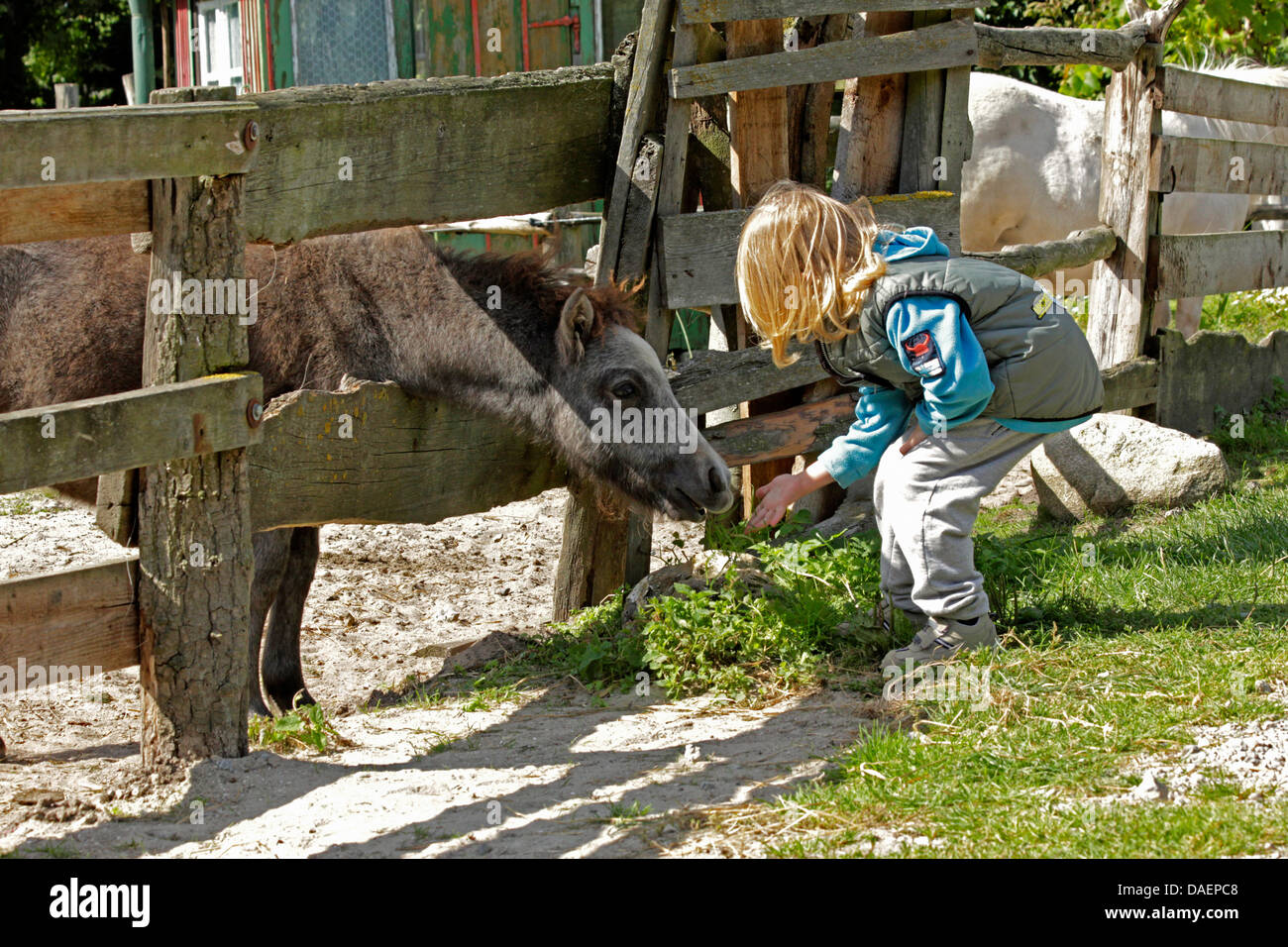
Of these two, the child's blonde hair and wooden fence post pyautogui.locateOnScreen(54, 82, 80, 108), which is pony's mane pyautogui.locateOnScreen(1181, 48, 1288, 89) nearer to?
the child's blonde hair

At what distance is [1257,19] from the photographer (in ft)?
39.2

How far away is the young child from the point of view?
12.6ft

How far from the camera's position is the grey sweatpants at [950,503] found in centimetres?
409

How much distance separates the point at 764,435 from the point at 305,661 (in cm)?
240

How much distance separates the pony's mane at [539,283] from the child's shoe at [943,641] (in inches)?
65.5

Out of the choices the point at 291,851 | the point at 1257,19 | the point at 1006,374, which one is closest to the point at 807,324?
the point at 1006,374

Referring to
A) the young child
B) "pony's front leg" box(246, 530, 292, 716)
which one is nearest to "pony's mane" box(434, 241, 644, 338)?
the young child

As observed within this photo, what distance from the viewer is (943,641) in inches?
164

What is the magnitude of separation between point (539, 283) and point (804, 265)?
1.32 metres

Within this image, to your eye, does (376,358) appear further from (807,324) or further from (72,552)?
(72,552)

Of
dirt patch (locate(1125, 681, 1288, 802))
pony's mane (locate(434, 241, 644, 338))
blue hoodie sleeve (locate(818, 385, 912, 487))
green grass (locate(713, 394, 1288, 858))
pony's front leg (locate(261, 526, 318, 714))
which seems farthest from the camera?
pony's front leg (locate(261, 526, 318, 714))

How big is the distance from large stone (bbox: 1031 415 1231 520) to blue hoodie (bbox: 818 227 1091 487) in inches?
92.5

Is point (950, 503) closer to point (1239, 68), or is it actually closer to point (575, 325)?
point (575, 325)

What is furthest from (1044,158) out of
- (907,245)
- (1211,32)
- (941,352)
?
(941,352)
